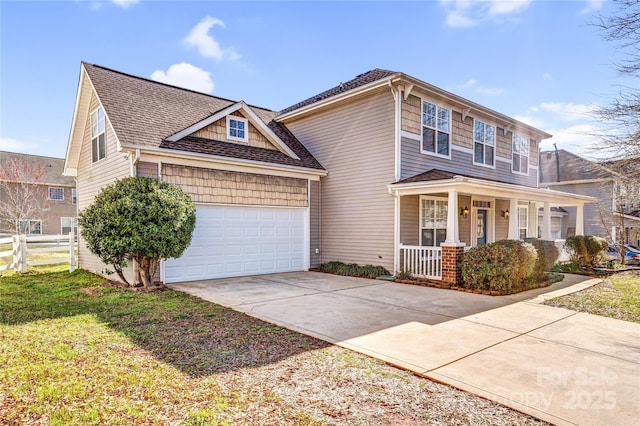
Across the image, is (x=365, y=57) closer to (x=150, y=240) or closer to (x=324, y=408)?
(x=150, y=240)

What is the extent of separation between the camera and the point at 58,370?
12.8 ft

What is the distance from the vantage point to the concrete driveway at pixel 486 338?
3467mm

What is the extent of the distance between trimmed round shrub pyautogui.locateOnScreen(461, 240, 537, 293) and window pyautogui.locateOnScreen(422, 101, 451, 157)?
412cm

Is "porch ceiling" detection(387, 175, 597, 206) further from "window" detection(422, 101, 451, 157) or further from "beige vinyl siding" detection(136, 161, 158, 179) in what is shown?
"beige vinyl siding" detection(136, 161, 158, 179)

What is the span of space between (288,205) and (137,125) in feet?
16.1

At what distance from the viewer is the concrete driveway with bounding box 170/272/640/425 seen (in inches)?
136

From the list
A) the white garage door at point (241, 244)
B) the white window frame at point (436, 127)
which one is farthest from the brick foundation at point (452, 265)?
the white garage door at point (241, 244)

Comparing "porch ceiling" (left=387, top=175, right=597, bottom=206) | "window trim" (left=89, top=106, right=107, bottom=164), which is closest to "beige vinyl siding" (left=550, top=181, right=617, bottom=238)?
"porch ceiling" (left=387, top=175, right=597, bottom=206)

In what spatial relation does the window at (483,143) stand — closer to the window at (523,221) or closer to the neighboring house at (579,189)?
the window at (523,221)

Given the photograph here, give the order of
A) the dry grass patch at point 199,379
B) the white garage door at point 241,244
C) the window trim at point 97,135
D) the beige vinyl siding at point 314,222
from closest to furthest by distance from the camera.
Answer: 1. the dry grass patch at point 199,379
2. the white garage door at point 241,244
3. the window trim at point 97,135
4. the beige vinyl siding at point 314,222

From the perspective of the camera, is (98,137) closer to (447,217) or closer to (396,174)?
(396,174)

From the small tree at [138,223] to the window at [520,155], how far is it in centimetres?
1376

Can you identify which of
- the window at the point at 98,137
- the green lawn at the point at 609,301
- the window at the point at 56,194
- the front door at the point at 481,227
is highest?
the window at the point at 98,137

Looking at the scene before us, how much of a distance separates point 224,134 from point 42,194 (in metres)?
25.1
